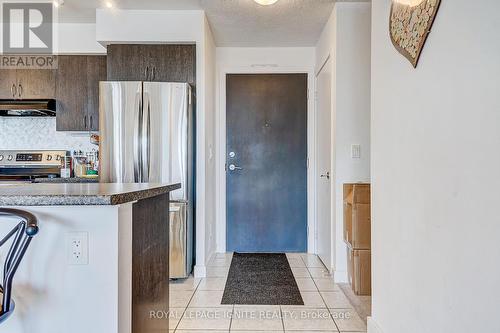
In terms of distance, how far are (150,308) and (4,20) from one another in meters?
3.51

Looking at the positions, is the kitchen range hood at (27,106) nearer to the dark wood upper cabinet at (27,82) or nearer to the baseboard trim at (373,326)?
Result: the dark wood upper cabinet at (27,82)

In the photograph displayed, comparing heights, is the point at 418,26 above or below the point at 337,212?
above

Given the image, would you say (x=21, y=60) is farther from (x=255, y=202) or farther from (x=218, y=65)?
(x=255, y=202)

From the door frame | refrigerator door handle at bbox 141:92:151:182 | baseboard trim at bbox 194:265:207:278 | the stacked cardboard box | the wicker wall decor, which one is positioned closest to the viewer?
the wicker wall decor

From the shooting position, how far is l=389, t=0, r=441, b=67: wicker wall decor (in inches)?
54.3

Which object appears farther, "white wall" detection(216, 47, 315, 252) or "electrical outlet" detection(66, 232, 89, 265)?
"white wall" detection(216, 47, 315, 252)

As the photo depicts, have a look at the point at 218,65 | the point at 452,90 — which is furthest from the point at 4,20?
the point at 452,90

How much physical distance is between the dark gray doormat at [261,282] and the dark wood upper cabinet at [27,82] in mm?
2700

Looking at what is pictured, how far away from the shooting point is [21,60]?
3756mm

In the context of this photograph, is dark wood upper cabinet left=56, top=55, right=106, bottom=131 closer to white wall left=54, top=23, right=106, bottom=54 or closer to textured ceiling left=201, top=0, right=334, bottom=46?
white wall left=54, top=23, right=106, bottom=54

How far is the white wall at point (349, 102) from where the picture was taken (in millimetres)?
3098

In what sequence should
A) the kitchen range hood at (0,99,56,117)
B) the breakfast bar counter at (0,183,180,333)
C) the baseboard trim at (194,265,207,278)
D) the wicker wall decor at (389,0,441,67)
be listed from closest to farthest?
the breakfast bar counter at (0,183,180,333) < the wicker wall decor at (389,0,441,67) < the baseboard trim at (194,265,207,278) < the kitchen range hood at (0,99,56,117)

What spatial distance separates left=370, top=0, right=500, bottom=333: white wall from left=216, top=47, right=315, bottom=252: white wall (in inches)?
88.6

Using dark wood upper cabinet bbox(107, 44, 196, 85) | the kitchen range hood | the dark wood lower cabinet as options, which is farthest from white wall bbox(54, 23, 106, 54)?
the dark wood lower cabinet
